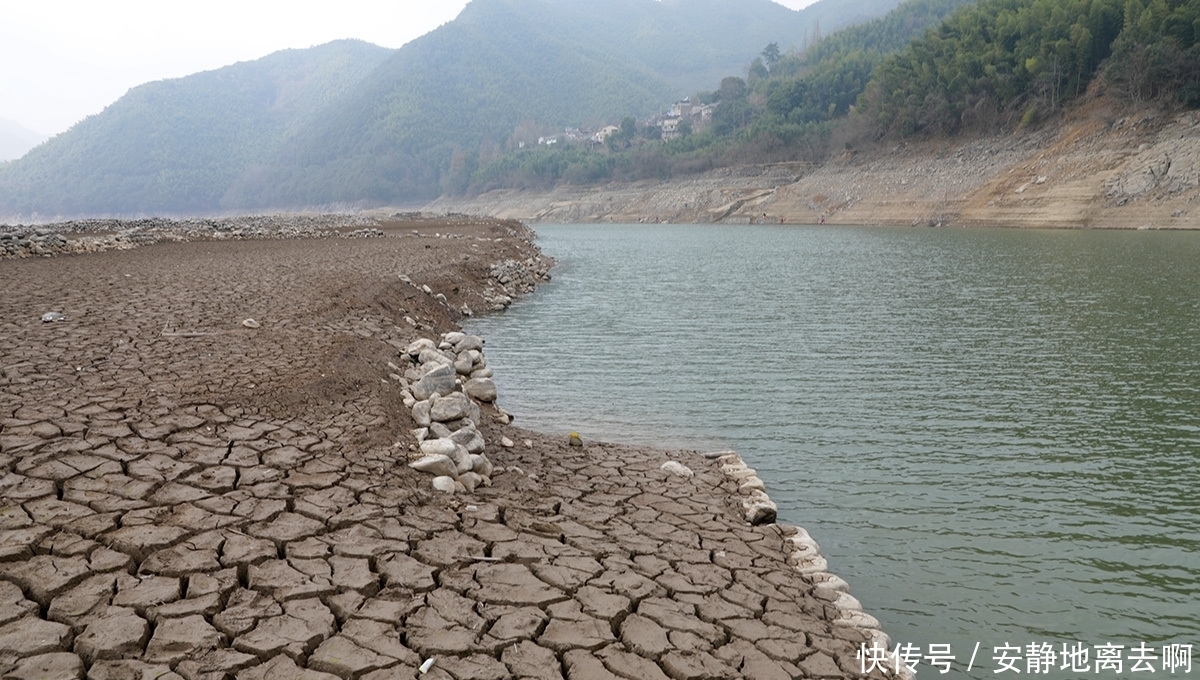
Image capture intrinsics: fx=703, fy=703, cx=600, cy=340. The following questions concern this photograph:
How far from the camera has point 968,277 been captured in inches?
898

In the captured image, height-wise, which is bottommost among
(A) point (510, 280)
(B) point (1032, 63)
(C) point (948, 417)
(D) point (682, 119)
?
(C) point (948, 417)

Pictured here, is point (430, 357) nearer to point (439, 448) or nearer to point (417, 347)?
point (417, 347)

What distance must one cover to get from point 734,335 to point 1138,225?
35.7m

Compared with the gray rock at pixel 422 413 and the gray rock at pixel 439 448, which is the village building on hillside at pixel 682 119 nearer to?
the gray rock at pixel 422 413

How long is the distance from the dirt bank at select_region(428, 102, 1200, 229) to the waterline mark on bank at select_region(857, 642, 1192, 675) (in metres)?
43.1

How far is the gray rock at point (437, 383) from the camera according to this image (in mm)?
7633

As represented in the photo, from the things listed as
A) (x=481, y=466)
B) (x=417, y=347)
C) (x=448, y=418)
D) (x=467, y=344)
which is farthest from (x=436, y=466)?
(x=467, y=344)

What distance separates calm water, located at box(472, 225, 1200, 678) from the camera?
5.18 metres

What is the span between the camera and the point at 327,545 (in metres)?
4.27

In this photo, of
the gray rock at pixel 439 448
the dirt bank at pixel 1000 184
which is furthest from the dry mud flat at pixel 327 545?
the dirt bank at pixel 1000 184

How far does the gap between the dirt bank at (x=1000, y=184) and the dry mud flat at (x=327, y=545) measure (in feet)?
145

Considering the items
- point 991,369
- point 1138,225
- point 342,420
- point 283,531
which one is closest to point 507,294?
point 991,369

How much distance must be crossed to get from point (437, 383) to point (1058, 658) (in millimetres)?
5880

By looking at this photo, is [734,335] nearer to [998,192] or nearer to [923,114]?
[998,192]
